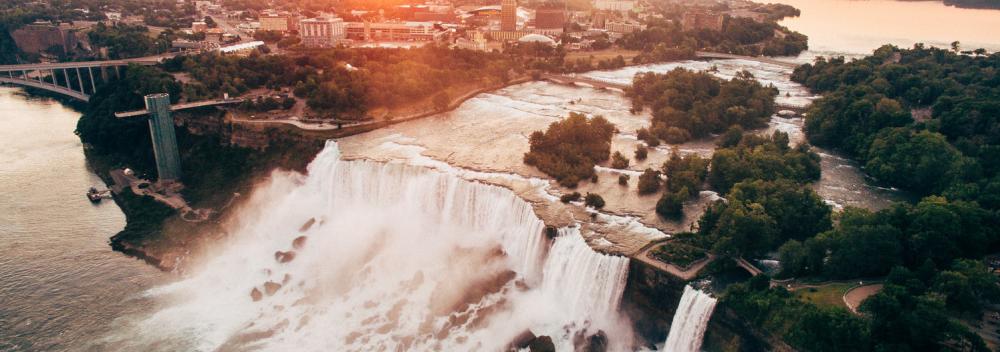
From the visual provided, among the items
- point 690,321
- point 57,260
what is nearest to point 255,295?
point 57,260

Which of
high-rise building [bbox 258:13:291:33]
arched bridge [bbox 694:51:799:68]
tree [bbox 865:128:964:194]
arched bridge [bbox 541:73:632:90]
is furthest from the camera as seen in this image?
high-rise building [bbox 258:13:291:33]

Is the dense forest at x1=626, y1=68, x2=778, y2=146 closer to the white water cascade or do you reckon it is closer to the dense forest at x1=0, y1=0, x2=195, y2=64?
the white water cascade

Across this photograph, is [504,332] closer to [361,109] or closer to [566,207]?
[566,207]

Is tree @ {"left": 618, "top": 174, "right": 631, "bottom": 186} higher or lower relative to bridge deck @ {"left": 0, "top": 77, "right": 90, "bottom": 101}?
higher

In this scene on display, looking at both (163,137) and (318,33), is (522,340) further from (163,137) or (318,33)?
(318,33)

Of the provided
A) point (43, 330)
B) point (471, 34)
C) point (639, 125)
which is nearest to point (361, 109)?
point (639, 125)

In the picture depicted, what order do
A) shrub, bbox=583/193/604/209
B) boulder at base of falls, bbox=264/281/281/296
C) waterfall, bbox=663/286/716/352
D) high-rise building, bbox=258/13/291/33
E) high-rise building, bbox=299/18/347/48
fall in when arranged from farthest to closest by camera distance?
1. high-rise building, bbox=258/13/291/33
2. high-rise building, bbox=299/18/347/48
3. shrub, bbox=583/193/604/209
4. boulder at base of falls, bbox=264/281/281/296
5. waterfall, bbox=663/286/716/352

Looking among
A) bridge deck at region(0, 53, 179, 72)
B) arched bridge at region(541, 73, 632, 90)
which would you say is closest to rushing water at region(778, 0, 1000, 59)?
arched bridge at region(541, 73, 632, 90)
